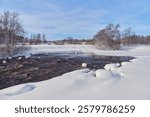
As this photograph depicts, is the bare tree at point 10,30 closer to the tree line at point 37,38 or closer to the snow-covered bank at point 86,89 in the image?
the tree line at point 37,38

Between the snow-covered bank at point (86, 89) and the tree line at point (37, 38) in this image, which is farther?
the tree line at point (37, 38)

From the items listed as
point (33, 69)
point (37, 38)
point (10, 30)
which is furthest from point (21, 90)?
point (37, 38)

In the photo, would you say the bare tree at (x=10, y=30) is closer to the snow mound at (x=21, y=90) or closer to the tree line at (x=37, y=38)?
the tree line at (x=37, y=38)

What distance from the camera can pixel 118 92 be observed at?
27.7ft

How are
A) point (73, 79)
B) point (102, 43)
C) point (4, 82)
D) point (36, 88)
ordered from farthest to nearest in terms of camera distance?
point (102, 43), point (4, 82), point (73, 79), point (36, 88)

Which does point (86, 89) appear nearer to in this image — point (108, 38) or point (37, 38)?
point (108, 38)

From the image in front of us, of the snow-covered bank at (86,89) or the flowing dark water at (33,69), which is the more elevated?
the snow-covered bank at (86,89)

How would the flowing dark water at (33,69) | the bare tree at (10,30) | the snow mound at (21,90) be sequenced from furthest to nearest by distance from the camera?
the bare tree at (10,30) < the flowing dark water at (33,69) < the snow mound at (21,90)

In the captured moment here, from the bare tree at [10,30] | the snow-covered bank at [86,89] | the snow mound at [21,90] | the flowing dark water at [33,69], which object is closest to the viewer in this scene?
the snow-covered bank at [86,89]

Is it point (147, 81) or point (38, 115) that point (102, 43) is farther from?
point (38, 115)

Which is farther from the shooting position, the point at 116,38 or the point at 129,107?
the point at 116,38

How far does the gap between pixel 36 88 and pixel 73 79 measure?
1495 millimetres

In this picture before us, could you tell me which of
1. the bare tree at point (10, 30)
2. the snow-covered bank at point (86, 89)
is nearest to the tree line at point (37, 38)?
the bare tree at point (10, 30)

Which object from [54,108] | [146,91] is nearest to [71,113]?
[54,108]
